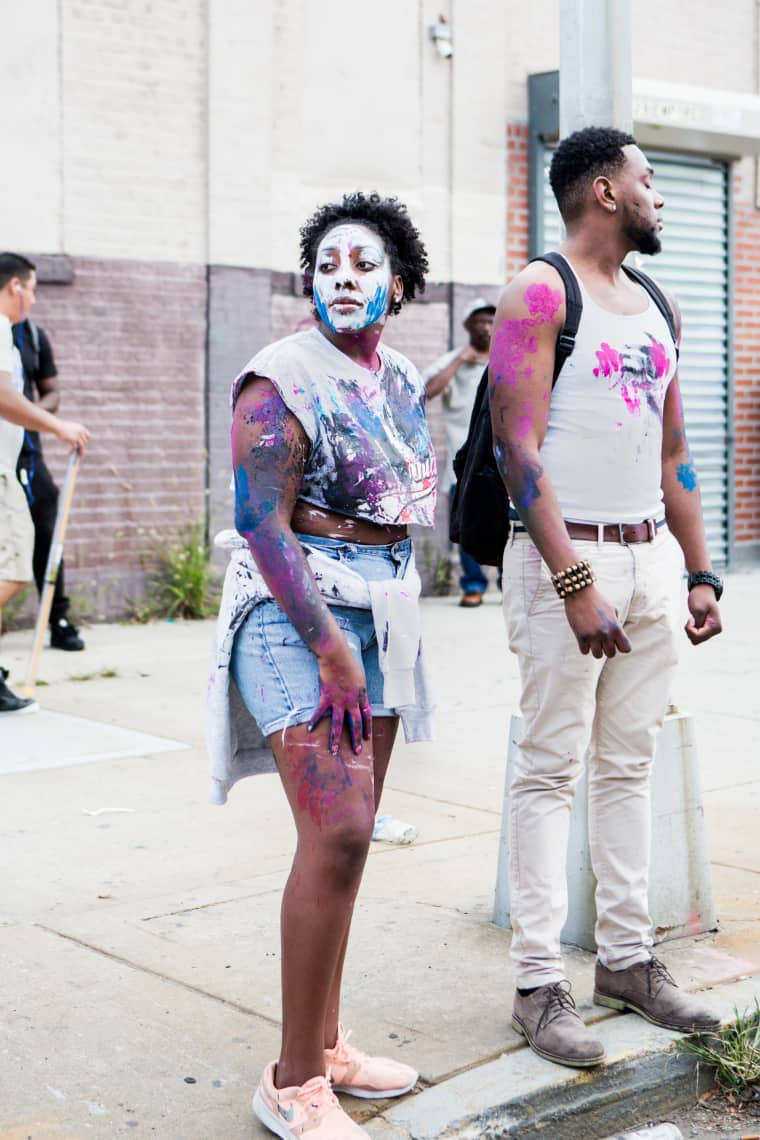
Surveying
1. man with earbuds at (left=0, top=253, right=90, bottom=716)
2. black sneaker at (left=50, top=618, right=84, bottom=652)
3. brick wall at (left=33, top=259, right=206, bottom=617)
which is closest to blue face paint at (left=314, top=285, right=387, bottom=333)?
man with earbuds at (left=0, top=253, right=90, bottom=716)

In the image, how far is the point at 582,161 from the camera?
3764 mm

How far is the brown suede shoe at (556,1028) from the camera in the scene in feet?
11.7

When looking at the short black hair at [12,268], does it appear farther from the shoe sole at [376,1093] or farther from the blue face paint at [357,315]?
the shoe sole at [376,1093]

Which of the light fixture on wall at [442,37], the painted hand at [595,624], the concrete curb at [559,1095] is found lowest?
the concrete curb at [559,1095]

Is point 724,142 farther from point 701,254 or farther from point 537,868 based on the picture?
point 537,868

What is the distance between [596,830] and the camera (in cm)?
390

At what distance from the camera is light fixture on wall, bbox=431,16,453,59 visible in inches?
463

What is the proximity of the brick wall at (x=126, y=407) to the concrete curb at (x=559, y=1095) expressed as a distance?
7.19 metres

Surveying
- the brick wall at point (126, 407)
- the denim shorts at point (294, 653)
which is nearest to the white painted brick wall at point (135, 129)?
the brick wall at point (126, 407)

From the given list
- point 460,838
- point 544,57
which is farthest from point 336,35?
point 460,838

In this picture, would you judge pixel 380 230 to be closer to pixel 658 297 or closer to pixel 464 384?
pixel 658 297

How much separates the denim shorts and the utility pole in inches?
66.7

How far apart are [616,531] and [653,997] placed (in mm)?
1116

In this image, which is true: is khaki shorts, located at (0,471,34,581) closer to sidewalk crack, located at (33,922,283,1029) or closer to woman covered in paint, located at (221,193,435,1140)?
sidewalk crack, located at (33,922,283,1029)
